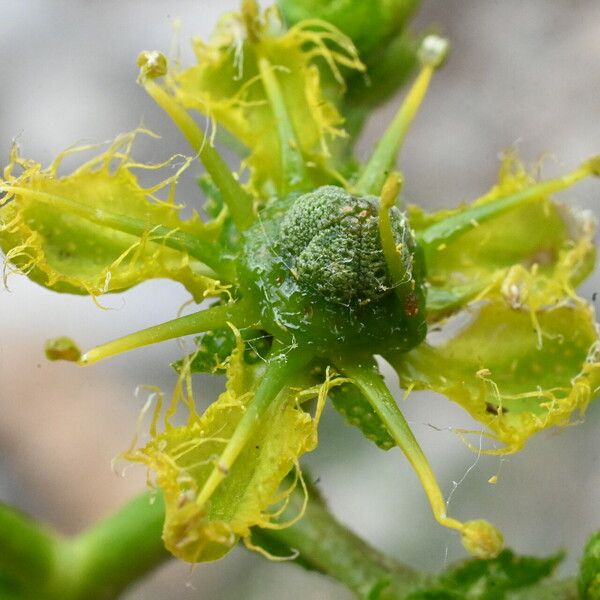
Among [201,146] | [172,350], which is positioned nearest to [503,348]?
[201,146]

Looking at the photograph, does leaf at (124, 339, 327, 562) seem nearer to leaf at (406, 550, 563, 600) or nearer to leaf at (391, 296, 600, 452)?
leaf at (391, 296, 600, 452)

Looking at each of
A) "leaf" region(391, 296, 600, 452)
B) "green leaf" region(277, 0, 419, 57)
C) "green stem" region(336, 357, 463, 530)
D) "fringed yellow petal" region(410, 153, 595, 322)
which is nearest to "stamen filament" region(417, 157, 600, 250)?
"fringed yellow petal" region(410, 153, 595, 322)

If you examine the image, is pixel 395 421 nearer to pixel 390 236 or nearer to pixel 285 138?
pixel 390 236

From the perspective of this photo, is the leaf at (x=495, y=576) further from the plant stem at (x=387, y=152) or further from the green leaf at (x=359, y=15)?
the green leaf at (x=359, y=15)

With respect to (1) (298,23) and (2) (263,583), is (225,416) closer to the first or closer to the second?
(1) (298,23)

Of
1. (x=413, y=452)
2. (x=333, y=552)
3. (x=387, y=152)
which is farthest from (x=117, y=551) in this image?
(x=387, y=152)
